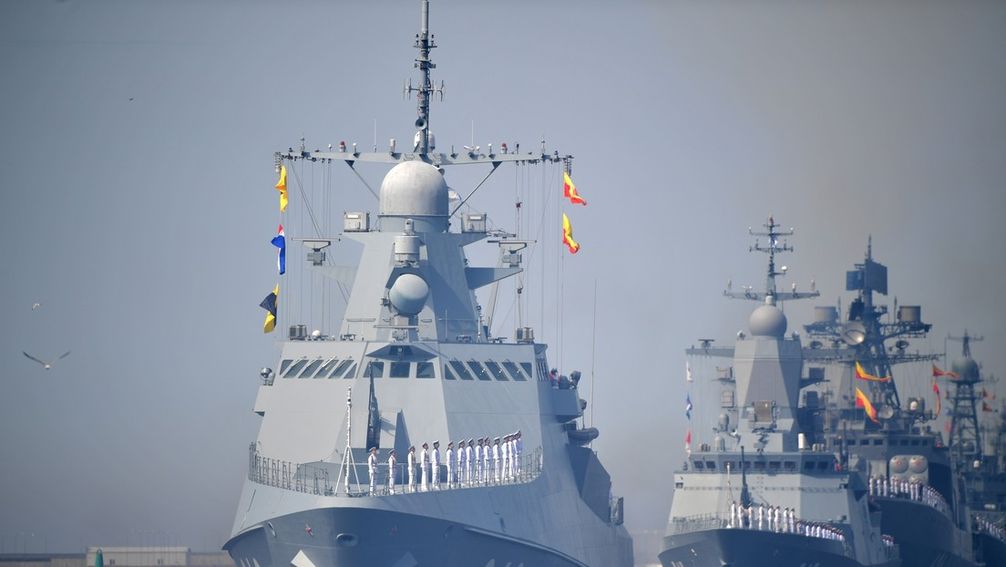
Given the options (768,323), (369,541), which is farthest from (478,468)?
(768,323)

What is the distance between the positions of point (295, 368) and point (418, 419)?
2835 mm

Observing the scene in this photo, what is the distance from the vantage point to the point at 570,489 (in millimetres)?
41906

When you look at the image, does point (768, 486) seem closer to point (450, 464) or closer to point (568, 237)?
point (568, 237)

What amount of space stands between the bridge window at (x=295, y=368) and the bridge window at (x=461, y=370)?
2.74 metres

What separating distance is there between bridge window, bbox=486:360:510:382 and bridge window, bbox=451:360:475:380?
1.92 feet

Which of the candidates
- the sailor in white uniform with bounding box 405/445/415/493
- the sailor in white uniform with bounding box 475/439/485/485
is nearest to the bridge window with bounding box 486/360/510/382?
the sailor in white uniform with bounding box 475/439/485/485

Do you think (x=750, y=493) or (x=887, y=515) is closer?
(x=750, y=493)

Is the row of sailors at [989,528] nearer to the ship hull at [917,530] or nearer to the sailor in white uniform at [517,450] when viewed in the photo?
the ship hull at [917,530]

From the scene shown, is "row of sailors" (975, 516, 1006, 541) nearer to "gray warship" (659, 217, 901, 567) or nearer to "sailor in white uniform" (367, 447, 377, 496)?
"gray warship" (659, 217, 901, 567)

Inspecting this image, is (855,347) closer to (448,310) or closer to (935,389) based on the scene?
(935,389)

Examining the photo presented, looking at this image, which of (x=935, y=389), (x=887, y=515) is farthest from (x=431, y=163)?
(x=935, y=389)

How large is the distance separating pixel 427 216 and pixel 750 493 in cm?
1166

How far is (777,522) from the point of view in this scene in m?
47.2

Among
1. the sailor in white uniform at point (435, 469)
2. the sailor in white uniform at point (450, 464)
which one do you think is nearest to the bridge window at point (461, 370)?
the sailor in white uniform at point (450, 464)
